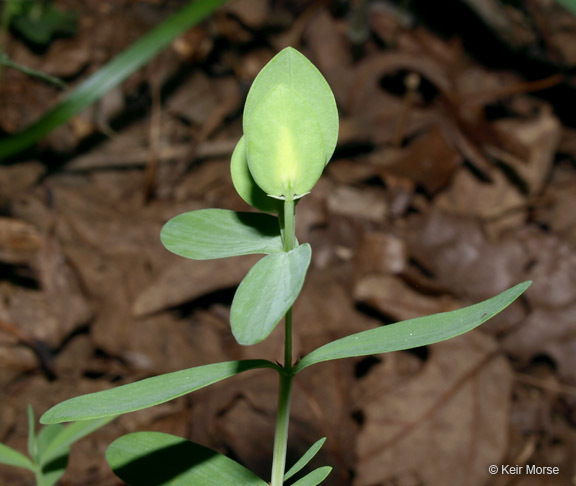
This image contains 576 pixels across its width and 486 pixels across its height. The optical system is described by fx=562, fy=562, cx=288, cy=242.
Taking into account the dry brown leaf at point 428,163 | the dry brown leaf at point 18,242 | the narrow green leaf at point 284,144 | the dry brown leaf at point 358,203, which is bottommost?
the narrow green leaf at point 284,144

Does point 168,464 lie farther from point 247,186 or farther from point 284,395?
point 247,186

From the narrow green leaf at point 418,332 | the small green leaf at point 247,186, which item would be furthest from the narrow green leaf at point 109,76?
the narrow green leaf at point 418,332

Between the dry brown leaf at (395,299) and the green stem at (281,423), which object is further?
the dry brown leaf at (395,299)

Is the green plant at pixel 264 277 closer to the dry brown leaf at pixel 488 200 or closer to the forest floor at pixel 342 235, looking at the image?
the forest floor at pixel 342 235

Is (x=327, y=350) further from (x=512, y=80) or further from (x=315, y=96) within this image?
(x=512, y=80)

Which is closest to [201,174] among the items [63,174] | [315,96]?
[63,174]

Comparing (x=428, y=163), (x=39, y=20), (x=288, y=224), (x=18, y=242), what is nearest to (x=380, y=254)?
(x=428, y=163)

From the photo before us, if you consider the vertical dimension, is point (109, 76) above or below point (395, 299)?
above

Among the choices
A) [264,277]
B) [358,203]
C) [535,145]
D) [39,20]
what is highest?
[39,20]
